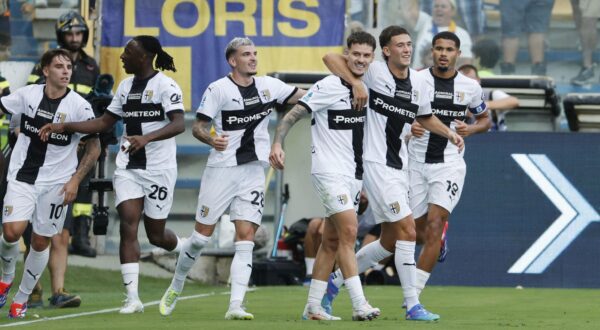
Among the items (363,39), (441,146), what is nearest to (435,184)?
(441,146)

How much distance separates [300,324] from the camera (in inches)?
412

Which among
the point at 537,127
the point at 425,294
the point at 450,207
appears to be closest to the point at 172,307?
the point at 450,207

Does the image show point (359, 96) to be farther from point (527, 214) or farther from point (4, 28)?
point (4, 28)

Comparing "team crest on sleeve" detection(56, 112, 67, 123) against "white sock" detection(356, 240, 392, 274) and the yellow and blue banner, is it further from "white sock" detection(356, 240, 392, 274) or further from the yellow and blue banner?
the yellow and blue banner

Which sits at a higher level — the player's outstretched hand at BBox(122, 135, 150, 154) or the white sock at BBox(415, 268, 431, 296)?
the player's outstretched hand at BBox(122, 135, 150, 154)

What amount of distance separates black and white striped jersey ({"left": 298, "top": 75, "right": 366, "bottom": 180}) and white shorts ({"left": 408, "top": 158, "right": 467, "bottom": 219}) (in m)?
1.95

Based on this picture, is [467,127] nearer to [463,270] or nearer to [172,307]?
[172,307]

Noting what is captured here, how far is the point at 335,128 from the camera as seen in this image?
11.0 metres

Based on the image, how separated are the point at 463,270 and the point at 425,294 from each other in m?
2.04

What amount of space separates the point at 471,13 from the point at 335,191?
9.45 m

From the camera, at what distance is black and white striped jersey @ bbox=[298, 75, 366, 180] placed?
11.0 meters

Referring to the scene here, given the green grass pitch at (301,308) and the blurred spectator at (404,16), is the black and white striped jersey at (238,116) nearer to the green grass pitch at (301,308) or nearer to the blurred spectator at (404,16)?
the green grass pitch at (301,308)

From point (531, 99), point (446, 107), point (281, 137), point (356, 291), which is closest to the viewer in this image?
point (356, 291)

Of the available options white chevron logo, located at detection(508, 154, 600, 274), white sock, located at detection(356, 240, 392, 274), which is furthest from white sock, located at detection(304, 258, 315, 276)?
white sock, located at detection(356, 240, 392, 274)
